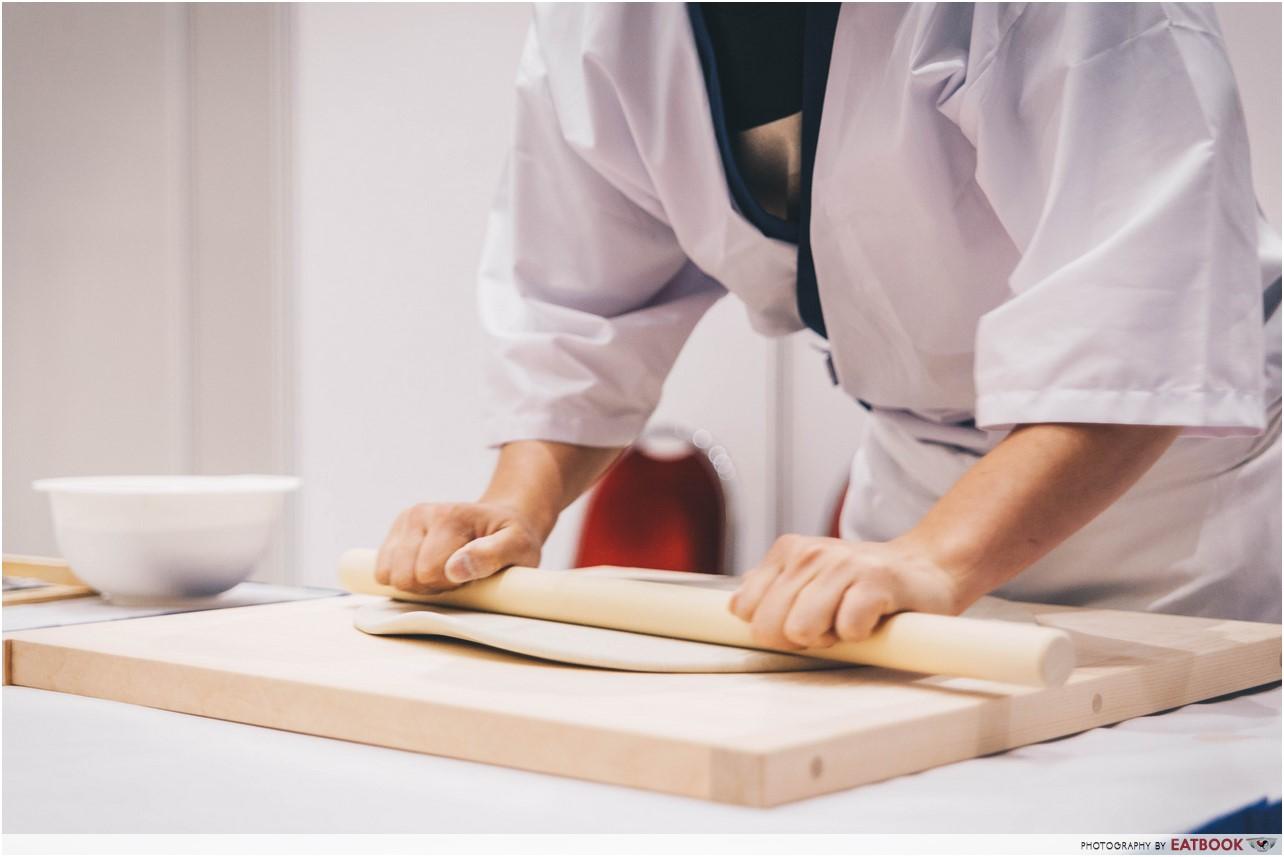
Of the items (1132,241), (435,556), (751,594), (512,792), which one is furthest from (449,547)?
(1132,241)

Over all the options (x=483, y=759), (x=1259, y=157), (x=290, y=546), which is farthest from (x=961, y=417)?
(x=290, y=546)

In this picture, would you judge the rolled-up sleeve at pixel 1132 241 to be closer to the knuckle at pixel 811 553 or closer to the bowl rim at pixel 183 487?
the knuckle at pixel 811 553

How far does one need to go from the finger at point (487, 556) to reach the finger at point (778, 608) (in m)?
0.24

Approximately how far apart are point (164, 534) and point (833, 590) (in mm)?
533

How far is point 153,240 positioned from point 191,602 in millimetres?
2332

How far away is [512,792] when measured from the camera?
0.52 meters

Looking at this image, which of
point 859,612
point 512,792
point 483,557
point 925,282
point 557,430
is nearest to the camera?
point 512,792

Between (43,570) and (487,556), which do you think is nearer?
(487,556)

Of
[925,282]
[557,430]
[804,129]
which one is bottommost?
[557,430]

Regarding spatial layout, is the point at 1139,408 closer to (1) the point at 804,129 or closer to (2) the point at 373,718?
(1) the point at 804,129

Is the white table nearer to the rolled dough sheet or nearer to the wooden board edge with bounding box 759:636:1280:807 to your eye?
the wooden board edge with bounding box 759:636:1280:807

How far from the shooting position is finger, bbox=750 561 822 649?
0.67m

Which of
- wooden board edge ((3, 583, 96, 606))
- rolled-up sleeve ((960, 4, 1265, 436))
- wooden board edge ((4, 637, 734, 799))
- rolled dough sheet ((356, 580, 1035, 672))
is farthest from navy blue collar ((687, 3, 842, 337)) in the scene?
wooden board edge ((3, 583, 96, 606))

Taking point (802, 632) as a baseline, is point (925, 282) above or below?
above
